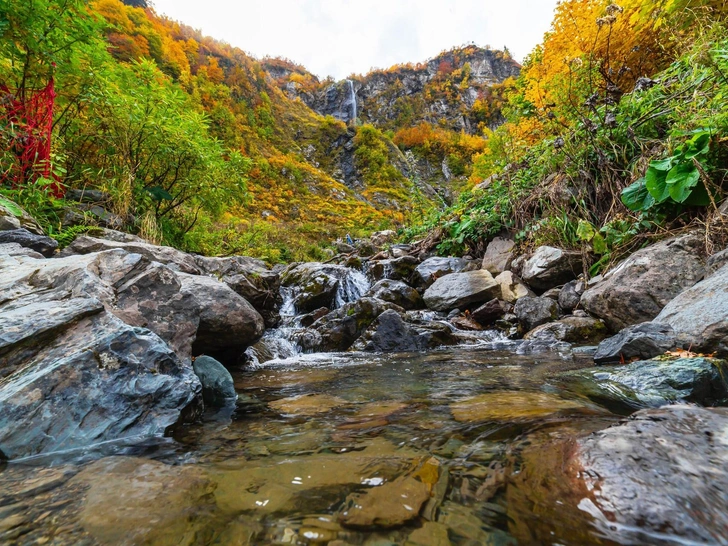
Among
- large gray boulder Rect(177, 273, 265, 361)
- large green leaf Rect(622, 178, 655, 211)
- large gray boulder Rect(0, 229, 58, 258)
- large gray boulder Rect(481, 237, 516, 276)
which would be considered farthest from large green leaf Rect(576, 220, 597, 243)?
large gray boulder Rect(0, 229, 58, 258)

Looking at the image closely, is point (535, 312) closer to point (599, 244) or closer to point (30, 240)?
point (599, 244)

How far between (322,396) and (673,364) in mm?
2018

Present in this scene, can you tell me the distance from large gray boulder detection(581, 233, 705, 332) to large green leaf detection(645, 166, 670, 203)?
0.45 metres

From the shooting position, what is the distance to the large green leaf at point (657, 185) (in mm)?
3529

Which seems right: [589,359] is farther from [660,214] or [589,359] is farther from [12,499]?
[12,499]

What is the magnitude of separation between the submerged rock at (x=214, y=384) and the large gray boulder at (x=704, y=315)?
115 inches

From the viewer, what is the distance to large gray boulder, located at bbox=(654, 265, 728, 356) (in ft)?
7.00

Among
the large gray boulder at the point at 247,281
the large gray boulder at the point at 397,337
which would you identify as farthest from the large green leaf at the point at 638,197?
the large gray boulder at the point at 247,281

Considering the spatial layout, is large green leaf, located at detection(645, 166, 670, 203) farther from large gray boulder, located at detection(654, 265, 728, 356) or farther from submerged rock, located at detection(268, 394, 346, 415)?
submerged rock, located at detection(268, 394, 346, 415)

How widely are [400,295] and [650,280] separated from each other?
3.40 m

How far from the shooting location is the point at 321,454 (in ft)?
4.32

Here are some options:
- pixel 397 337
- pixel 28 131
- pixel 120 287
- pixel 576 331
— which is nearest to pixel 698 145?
pixel 576 331

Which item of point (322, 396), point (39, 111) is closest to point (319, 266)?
point (39, 111)

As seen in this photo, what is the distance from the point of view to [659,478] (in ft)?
2.90
